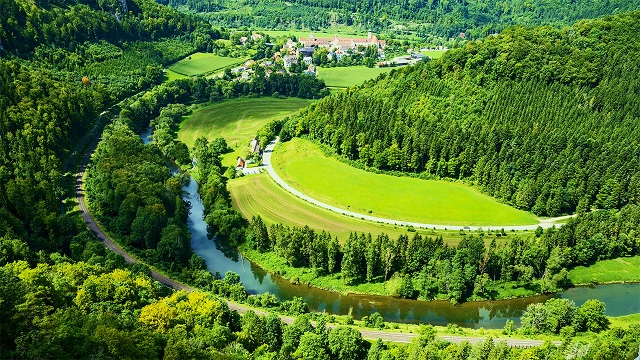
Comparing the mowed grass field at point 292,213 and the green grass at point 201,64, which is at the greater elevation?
the green grass at point 201,64

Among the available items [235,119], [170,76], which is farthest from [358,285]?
[170,76]

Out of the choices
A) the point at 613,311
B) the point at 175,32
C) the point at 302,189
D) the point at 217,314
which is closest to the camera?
the point at 217,314

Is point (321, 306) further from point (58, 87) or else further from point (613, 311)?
point (58, 87)

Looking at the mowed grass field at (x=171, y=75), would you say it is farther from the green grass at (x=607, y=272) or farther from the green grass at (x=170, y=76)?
the green grass at (x=607, y=272)

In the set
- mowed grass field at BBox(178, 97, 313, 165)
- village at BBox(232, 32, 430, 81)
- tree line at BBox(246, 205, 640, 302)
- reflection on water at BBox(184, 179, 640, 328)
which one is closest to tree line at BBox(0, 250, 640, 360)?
reflection on water at BBox(184, 179, 640, 328)

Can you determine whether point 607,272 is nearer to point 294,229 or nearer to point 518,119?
point 518,119

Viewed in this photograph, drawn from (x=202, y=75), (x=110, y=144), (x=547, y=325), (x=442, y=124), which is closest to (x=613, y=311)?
(x=547, y=325)

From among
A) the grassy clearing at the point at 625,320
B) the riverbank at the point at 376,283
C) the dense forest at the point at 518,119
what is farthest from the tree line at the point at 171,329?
the dense forest at the point at 518,119
